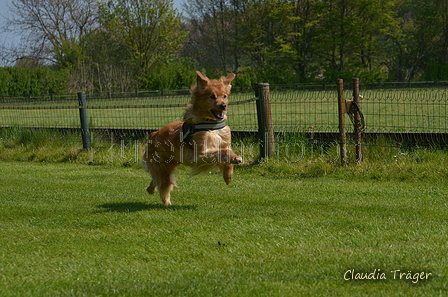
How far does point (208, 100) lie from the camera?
5.97 metres

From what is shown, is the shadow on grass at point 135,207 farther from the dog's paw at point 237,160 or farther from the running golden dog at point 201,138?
the dog's paw at point 237,160

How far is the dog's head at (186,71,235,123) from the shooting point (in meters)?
5.93

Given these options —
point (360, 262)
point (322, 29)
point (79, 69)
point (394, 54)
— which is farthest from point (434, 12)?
point (360, 262)

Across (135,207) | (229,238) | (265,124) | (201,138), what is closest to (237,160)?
(201,138)

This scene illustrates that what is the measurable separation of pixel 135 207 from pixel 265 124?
3743mm

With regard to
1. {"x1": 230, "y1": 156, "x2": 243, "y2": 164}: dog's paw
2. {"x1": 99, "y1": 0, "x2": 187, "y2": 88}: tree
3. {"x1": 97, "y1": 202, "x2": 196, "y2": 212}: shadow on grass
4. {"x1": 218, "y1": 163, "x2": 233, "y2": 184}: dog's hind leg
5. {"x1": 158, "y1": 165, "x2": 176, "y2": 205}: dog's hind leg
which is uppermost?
{"x1": 99, "y1": 0, "x2": 187, "y2": 88}: tree

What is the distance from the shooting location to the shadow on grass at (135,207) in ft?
20.3

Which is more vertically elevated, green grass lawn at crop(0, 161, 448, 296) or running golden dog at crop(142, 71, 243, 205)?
running golden dog at crop(142, 71, 243, 205)

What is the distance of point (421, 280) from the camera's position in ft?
11.4

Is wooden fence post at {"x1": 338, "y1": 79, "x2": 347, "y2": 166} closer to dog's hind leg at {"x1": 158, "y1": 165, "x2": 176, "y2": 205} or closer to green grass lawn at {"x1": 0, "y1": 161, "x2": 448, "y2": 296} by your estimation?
green grass lawn at {"x1": 0, "y1": 161, "x2": 448, "y2": 296}

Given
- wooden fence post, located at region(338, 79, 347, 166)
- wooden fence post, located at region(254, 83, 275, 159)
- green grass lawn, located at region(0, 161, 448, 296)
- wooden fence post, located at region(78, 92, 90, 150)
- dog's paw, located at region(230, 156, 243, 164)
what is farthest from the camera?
wooden fence post, located at region(78, 92, 90, 150)

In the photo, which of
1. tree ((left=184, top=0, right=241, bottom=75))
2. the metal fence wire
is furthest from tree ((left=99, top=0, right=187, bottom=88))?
the metal fence wire

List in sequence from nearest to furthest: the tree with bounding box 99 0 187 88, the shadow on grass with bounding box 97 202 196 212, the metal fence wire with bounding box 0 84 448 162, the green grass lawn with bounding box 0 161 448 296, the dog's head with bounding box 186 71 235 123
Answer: the green grass lawn with bounding box 0 161 448 296 < the dog's head with bounding box 186 71 235 123 < the shadow on grass with bounding box 97 202 196 212 < the metal fence wire with bounding box 0 84 448 162 < the tree with bounding box 99 0 187 88

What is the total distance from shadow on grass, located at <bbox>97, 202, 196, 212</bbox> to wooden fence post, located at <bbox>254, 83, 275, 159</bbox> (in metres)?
3.27
